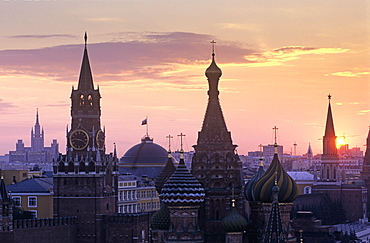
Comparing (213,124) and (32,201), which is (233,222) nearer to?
(213,124)

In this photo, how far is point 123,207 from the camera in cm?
12319

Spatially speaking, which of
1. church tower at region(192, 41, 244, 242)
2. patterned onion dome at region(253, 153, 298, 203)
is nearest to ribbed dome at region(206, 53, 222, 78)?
church tower at region(192, 41, 244, 242)

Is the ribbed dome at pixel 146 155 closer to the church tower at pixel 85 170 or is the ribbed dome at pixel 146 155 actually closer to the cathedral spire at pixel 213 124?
the church tower at pixel 85 170

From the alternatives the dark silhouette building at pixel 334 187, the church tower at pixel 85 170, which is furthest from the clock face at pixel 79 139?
the dark silhouette building at pixel 334 187

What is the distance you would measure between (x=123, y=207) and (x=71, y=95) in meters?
20.4

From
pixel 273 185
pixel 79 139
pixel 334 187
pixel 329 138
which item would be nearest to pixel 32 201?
pixel 79 139

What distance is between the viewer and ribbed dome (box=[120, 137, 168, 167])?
474 feet

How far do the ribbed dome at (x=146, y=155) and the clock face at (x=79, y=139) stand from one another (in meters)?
37.4

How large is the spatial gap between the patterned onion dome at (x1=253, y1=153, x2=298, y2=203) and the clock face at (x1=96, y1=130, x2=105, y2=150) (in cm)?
3678

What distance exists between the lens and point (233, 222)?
69.4m

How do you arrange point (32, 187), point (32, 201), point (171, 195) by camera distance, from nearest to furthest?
point (171, 195) < point (32, 201) < point (32, 187)

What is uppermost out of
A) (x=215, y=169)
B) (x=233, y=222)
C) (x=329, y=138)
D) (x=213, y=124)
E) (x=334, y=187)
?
(x=329, y=138)

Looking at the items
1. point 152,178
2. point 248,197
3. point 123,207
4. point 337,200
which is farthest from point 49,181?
point 337,200

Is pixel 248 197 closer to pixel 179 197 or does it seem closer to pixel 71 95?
pixel 179 197
